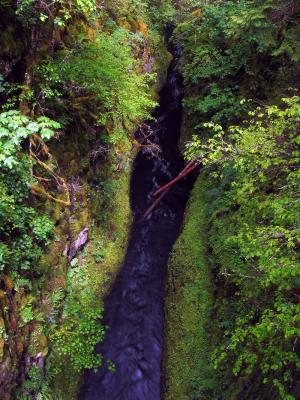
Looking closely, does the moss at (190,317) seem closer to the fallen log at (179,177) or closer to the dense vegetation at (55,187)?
the dense vegetation at (55,187)

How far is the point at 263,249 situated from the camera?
4945 millimetres

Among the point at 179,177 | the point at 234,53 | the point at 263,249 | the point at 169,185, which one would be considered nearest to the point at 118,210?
the point at 169,185

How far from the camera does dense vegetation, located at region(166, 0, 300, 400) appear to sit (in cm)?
484

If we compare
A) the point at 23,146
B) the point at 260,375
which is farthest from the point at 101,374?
the point at 23,146

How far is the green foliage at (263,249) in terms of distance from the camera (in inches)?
178

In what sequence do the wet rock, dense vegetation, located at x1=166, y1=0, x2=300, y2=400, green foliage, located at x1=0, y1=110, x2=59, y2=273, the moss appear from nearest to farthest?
1. dense vegetation, located at x1=166, y1=0, x2=300, y2=400
2. green foliage, located at x1=0, y1=110, x2=59, y2=273
3. the moss
4. the wet rock

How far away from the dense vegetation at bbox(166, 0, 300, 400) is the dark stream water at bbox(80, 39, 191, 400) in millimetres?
948

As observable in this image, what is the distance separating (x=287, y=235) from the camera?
4.21m

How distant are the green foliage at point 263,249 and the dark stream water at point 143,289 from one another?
7.15 feet

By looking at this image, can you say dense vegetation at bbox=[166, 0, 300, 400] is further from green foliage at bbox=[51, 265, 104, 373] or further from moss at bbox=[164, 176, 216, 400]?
green foliage at bbox=[51, 265, 104, 373]

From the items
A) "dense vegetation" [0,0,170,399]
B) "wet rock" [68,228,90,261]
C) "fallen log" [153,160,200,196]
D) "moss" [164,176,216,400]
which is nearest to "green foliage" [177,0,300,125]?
"fallen log" [153,160,200,196]

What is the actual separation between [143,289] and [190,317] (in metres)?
2.08

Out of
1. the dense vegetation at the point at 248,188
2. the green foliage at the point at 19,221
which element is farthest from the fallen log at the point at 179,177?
the green foliage at the point at 19,221

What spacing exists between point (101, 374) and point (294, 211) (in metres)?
6.33
